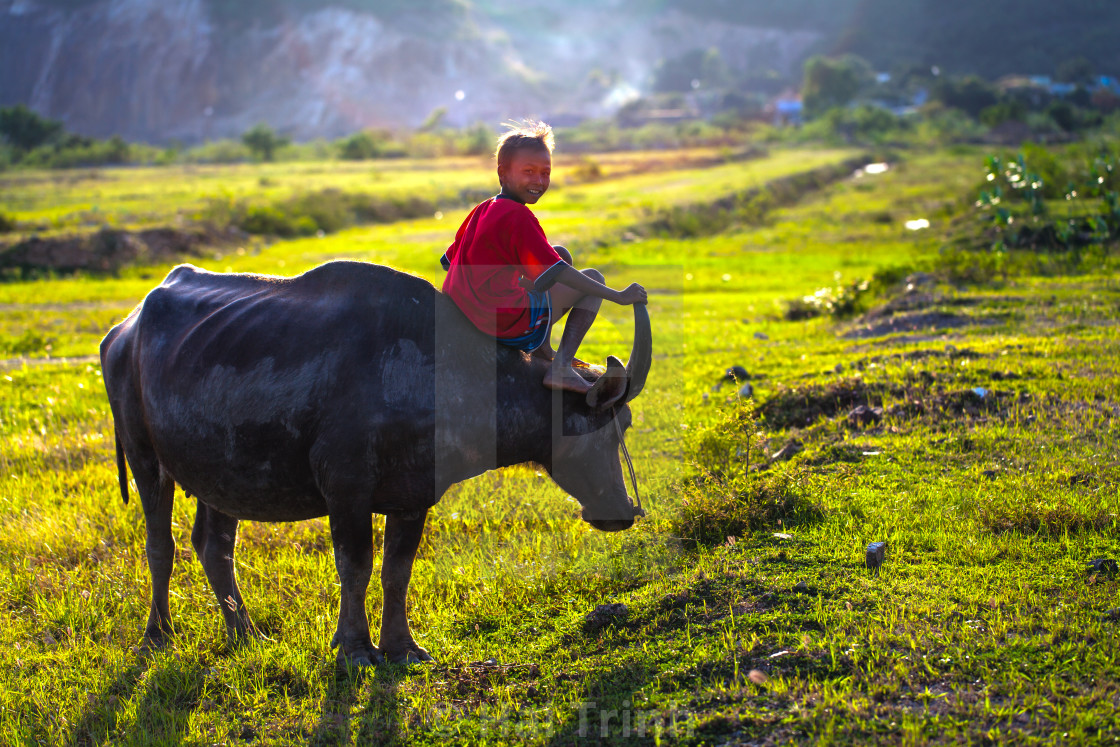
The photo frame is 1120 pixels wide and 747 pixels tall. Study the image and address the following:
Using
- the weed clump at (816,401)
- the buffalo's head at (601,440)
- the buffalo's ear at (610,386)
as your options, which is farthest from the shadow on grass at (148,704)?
the weed clump at (816,401)

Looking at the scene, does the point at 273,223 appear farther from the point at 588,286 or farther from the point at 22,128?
the point at 22,128

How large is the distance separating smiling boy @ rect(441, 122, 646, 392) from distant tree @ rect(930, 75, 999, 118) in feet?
284

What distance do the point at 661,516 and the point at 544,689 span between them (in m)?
2.06

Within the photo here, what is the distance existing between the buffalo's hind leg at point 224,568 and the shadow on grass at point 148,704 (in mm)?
361

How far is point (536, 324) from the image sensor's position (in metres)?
4.37

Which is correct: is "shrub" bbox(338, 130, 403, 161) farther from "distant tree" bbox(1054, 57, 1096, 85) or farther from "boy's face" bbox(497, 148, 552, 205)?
"distant tree" bbox(1054, 57, 1096, 85)

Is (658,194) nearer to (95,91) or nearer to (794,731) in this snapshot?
(794,731)

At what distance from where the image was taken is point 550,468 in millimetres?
4629

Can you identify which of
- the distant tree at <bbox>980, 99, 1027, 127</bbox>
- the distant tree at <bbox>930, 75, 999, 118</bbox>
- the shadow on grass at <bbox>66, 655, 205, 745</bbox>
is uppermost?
the distant tree at <bbox>930, 75, 999, 118</bbox>

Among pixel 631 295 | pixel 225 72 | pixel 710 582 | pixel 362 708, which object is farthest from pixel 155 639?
pixel 225 72

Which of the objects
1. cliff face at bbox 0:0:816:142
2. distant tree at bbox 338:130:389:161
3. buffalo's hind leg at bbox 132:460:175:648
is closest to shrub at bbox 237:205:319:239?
buffalo's hind leg at bbox 132:460:175:648

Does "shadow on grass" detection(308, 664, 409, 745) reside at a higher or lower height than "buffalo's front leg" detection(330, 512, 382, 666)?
lower

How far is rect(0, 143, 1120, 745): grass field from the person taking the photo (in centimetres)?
364

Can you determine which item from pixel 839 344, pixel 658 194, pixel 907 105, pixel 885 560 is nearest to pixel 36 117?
pixel 658 194
